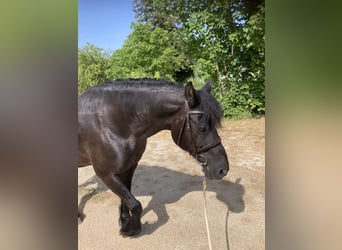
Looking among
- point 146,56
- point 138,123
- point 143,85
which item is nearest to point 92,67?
point 143,85

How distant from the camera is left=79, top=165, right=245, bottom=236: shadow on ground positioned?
302cm

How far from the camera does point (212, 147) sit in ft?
5.96

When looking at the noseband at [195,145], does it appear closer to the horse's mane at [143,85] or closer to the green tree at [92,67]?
the horse's mane at [143,85]

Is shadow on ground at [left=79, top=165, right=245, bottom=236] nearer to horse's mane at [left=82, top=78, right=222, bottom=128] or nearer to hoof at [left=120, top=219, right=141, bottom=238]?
hoof at [left=120, top=219, right=141, bottom=238]

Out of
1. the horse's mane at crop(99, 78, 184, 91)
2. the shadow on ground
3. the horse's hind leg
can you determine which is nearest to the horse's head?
the horse's mane at crop(99, 78, 184, 91)

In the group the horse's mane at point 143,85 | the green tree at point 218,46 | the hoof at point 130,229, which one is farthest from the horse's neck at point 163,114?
the green tree at point 218,46

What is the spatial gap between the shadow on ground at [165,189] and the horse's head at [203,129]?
3.67 feet

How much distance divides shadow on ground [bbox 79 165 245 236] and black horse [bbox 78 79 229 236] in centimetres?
94

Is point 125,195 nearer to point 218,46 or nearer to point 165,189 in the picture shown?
point 165,189

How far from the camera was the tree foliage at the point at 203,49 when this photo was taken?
4543 millimetres
